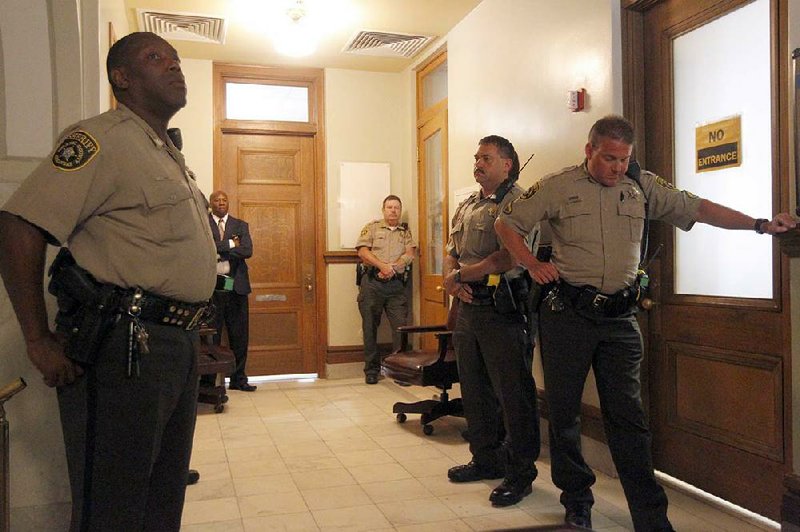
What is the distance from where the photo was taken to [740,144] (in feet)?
8.53

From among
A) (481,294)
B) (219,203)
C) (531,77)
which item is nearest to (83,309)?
(481,294)

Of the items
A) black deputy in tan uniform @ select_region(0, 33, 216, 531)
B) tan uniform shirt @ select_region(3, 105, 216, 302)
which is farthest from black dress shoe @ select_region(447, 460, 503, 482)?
tan uniform shirt @ select_region(3, 105, 216, 302)

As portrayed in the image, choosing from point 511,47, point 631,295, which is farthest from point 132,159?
point 511,47

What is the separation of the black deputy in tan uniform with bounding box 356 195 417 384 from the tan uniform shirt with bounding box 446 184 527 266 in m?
2.51

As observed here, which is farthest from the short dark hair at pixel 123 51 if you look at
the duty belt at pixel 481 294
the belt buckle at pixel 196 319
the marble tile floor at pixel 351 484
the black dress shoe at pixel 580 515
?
the black dress shoe at pixel 580 515

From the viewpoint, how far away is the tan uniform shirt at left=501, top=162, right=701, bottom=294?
7.99 feet

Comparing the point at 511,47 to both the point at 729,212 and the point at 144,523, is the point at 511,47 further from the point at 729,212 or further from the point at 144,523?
the point at 144,523

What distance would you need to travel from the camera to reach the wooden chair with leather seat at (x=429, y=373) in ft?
12.7

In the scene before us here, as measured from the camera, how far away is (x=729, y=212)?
7.67 feet

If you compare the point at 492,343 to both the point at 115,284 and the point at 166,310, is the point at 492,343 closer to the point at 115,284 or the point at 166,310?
the point at 166,310

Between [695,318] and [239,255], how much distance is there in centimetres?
349

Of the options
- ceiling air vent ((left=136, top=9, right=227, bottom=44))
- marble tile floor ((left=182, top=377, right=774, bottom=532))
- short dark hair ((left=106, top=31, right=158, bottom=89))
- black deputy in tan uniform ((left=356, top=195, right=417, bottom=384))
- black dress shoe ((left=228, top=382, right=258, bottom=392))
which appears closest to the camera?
short dark hair ((left=106, top=31, right=158, bottom=89))

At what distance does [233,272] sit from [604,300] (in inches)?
138

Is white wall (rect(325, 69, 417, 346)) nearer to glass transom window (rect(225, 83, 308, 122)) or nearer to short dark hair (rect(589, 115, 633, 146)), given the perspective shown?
glass transom window (rect(225, 83, 308, 122))
